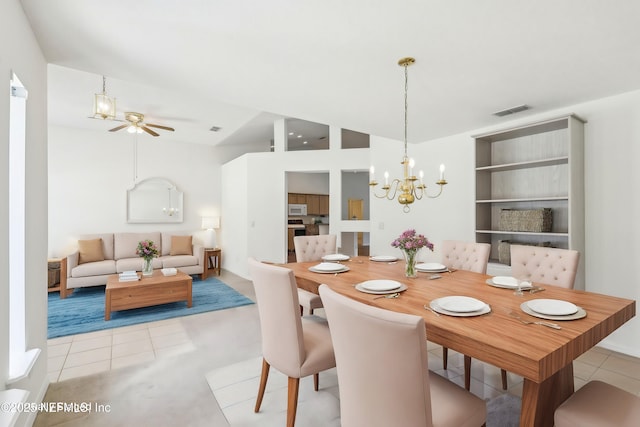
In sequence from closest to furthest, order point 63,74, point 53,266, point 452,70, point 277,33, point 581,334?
point 581,334 → point 277,33 → point 452,70 → point 63,74 → point 53,266

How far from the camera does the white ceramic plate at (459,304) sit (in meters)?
1.46

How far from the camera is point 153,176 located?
638 cm

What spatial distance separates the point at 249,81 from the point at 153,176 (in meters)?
4.68

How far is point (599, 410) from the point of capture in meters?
1.24

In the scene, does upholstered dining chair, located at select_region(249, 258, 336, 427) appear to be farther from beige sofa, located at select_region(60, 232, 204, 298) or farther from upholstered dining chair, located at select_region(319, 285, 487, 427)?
beige sofa, located at select_region(60, 232, 204, 298)

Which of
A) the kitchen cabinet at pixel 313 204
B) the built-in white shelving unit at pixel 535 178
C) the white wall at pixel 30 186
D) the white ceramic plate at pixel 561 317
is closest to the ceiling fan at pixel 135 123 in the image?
the white wall at pixel 30 186

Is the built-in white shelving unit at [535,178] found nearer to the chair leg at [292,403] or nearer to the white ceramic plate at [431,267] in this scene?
the white ceramic plate at [431,267]

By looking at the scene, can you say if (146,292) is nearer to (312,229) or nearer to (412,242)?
(412,242)

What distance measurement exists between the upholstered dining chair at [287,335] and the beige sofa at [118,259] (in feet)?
14.5

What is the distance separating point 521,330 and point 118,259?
20.3 feet

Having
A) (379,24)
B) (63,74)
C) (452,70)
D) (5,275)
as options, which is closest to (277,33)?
(379,24)

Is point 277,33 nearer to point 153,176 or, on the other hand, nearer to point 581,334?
point 581,334

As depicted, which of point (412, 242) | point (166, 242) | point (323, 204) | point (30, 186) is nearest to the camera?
point (30, 186)

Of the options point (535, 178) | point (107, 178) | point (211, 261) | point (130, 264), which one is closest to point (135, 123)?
point (107, 178)
